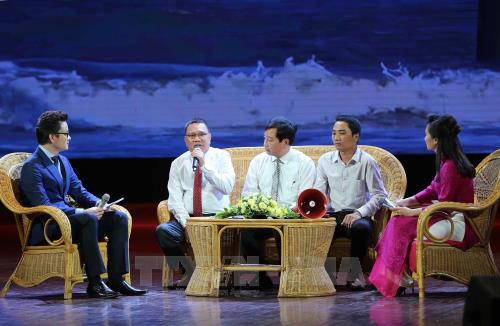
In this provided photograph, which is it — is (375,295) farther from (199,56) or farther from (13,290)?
(199,56)

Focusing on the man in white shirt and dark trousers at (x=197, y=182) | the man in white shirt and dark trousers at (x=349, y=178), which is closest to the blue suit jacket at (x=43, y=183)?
the man in white shirt and dark trousers at (x=197, y=182)

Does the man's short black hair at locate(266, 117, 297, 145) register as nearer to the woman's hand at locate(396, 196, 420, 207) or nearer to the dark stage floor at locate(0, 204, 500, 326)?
the woman's hand at locate(396, 196, 420, 207)

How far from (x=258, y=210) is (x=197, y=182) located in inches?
31.6

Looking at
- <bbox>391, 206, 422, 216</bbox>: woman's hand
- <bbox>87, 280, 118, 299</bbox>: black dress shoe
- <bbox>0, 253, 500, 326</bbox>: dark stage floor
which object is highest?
<bbox>391, 206, 422, 216</bbox>: woman's hand

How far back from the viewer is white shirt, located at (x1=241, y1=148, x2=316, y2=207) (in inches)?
282

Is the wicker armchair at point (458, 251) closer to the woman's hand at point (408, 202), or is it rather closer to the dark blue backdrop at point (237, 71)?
the woman's hand at point (408, 202)

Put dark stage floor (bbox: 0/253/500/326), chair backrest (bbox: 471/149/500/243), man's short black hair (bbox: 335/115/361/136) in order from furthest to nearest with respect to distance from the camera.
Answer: man's short black hair (bbox: 335/115/361/136) < chair backrest (bbox: 471/149/500/243) < dark stage floor (bbox: 0/253/500/326)

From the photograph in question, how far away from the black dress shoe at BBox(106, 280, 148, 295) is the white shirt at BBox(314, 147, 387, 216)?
1513 mm

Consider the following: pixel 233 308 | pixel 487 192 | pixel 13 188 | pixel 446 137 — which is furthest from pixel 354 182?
pixel 13 188

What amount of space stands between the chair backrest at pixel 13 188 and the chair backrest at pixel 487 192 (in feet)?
9.54

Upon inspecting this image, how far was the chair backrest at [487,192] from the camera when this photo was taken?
6.38 m

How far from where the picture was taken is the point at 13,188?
665 cm

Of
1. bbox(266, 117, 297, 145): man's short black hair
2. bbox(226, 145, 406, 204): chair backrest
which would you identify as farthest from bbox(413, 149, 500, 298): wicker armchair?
bbox(266, 117, 297, 145): man's short black hair

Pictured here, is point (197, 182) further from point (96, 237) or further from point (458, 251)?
point (458, 251)
